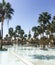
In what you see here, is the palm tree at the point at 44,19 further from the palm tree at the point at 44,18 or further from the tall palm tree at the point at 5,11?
the tall palm tree at the point at 5,11

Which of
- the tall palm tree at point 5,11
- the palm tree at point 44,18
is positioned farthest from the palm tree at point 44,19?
the tall palm tree at point 5,11

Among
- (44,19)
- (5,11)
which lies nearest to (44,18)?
(44,19)

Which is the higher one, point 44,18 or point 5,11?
point 5,11

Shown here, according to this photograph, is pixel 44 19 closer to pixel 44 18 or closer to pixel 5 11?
pixel 44 18

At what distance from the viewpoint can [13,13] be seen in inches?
1454

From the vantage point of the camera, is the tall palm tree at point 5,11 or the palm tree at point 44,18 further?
the palm tree at point 44,18

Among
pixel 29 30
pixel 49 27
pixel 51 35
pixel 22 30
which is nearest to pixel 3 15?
pixel 49 27

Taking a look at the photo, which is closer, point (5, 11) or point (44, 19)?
point (5, 11)

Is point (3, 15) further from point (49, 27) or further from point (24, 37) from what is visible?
point (24, 37)

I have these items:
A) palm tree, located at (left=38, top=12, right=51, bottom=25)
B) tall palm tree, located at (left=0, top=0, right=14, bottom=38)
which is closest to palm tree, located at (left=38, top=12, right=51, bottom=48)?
palm tree, located at (left=38, top=12, right=51, bottom=25)

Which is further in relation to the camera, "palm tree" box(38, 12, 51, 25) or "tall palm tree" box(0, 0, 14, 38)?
"palm tree" box(38, 12, 51, 25)

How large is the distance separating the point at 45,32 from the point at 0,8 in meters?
16.4

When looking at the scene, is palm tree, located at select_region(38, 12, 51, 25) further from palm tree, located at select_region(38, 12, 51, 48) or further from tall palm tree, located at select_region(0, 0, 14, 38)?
tall palm tree, located at select_region(0, 0, 14, 38)

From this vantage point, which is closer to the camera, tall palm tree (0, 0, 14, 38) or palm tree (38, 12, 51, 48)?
tall palm tree (0, 0, 14, 38)
